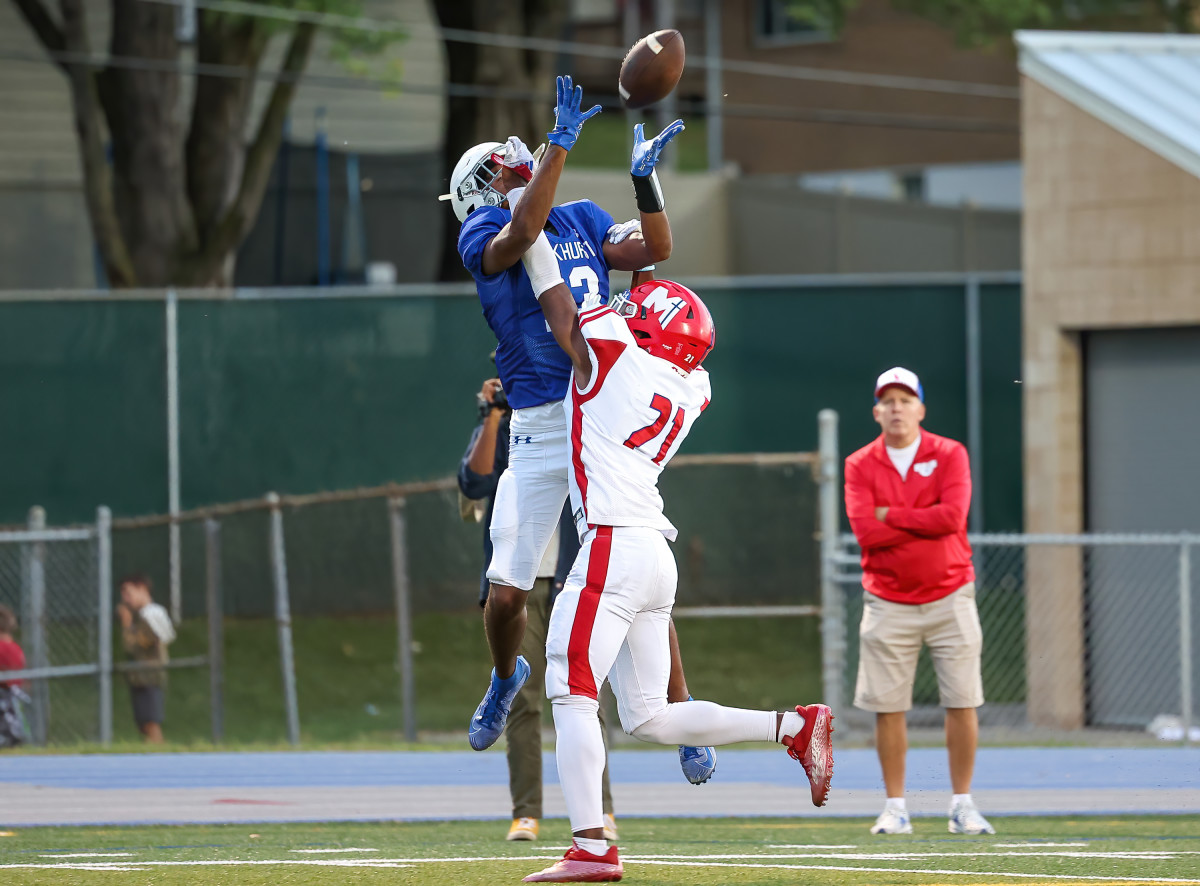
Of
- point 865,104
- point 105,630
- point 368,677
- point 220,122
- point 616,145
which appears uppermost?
point 616,145

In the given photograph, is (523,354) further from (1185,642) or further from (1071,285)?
(1071,285)

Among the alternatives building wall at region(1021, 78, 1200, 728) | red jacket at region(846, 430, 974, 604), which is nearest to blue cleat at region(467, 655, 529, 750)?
red jacket at region(846, 430, 974, 604)

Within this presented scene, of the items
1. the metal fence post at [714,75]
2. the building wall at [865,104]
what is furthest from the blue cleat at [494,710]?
the metal fence post at [714,75]

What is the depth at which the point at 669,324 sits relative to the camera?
247 inches

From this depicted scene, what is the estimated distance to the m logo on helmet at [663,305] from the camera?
6.27 m

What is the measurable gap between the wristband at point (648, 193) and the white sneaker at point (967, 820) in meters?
3.44

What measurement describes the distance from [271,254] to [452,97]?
5.12m

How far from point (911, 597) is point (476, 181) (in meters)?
3.14

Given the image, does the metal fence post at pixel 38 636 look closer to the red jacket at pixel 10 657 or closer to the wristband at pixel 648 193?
the red jacket at pixel 10 657

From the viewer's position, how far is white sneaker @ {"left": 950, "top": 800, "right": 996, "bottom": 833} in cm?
870

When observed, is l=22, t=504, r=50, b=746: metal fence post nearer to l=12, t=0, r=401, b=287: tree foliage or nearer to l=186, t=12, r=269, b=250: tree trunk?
l=12, t=0, r=401, b=287: tree foliage

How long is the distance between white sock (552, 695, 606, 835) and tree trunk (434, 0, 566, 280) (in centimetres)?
1565

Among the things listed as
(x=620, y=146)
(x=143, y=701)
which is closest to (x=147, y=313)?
(x=143, y=701)

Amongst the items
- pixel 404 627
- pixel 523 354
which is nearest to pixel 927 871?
pixel 523 354
